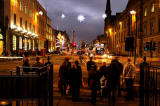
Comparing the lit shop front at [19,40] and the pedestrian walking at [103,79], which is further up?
the lit shop front at [19,40]

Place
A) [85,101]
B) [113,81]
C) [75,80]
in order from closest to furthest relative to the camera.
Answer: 1. [113,81]
2. [85,101]
3. [75,80]

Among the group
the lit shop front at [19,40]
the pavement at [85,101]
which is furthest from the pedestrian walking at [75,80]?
the lit shop front at [19,40]

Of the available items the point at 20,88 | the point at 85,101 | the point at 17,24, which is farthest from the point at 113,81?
the point at 17,24

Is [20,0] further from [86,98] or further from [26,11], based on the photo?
[86,98]

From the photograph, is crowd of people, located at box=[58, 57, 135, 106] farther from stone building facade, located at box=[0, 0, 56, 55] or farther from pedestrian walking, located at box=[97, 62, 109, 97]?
stone building facade, located at box=[0, 0, 56, 55]

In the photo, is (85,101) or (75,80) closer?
(85,101)

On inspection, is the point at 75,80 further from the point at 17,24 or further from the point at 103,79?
the point at 17,24

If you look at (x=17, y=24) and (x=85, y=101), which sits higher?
(x=17, y=24)

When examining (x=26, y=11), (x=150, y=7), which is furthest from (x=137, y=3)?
(x=26, y=11)

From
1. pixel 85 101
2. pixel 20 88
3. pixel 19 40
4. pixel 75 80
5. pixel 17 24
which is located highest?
pixel 17 24

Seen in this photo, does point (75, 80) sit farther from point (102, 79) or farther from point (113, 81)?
point (113, 81)

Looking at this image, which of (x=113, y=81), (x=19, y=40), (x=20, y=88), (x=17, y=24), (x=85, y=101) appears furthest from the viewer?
(x=19, y=40)

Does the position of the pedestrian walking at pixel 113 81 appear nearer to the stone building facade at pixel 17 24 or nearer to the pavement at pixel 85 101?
the pavement at pixel 85 101

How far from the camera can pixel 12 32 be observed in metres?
35.8
